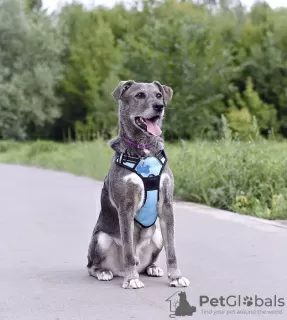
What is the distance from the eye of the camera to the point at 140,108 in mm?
6148

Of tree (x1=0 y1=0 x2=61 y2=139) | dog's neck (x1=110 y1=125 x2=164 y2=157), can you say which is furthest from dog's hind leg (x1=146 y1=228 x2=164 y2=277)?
tree (x1=0 y1=0 x2=61 y2=139)

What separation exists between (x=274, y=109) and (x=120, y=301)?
37824 mm

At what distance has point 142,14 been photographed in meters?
50.1

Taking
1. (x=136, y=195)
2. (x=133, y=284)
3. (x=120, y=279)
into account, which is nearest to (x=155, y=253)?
(x=120, y=279)

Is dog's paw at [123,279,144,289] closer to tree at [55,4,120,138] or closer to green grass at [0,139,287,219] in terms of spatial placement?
green grass at [0,139,287,219]

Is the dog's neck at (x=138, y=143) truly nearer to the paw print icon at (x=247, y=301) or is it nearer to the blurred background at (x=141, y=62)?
the paw print icon at (x=247, y=301)

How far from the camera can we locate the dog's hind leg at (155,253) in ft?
21.1

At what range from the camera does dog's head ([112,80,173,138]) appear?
6.10m

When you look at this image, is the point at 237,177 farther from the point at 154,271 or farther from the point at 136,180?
the point at 136,180

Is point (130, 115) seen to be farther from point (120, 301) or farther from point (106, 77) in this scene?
point (106, 77)

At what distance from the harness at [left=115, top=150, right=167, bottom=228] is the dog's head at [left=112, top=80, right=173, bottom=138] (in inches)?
8.7

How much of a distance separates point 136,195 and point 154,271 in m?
0.88

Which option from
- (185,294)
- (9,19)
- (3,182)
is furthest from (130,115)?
(9,19)

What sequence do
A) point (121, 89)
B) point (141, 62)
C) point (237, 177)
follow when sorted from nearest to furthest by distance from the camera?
point (121, 89)
point (237, 177)
point (141, 62)
